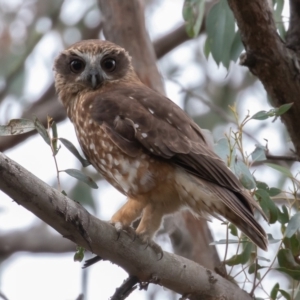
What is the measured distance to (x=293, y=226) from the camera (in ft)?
8.42

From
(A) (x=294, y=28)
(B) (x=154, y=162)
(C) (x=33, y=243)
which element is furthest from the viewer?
(C) (x=33, y=243)

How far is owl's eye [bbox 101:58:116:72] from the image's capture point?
3.59m

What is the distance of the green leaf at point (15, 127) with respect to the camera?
2.37m

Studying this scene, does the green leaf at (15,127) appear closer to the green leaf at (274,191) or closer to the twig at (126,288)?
the twig at (126,288)

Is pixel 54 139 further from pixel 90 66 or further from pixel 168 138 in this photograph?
pixel 90 66

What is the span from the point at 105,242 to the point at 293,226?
0.72 metres

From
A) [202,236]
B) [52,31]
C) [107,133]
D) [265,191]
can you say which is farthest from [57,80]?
[52,31]

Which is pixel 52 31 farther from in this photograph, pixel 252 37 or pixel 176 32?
pixel 252 37

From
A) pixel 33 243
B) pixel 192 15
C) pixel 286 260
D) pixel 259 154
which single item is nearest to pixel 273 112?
pixel 259 154

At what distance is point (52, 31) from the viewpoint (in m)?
5.89

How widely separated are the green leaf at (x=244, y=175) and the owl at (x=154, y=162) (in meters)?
0.07

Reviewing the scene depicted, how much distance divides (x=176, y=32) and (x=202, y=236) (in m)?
1.68

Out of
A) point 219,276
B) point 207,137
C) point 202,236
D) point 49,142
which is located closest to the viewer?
point 49,142

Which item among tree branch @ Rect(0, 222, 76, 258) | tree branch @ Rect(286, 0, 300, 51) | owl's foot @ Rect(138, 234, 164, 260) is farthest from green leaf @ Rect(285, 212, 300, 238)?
tree branch @ Rect(0, 222, 76, 258)
